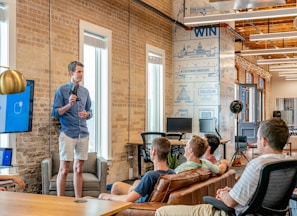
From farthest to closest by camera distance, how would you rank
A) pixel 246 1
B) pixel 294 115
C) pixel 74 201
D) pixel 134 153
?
pixel 294 115 → pixel 134 153 → pixel 246 1 → pixel 74 201

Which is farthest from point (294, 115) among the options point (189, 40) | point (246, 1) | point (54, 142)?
point (54, 142)

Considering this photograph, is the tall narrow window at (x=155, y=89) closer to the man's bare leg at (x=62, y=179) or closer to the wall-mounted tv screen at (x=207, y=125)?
the wall-mounted tv screen at (x=207, y=125)

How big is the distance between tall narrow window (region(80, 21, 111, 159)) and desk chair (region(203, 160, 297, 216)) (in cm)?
481

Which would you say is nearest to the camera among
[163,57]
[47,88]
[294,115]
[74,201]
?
[74,201]

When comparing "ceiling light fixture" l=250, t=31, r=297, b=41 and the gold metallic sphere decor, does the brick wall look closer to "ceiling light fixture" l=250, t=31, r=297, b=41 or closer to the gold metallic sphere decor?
"ceiling light fixture" l=250, t=31, r=297, b=41

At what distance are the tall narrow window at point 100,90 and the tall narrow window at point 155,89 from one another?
1935 mm

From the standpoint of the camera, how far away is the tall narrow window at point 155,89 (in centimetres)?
977

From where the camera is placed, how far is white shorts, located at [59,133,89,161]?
5.43 meters

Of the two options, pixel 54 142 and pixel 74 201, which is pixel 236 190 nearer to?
pixel 74 201

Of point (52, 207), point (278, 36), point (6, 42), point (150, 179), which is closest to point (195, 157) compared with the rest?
point (150, 179)

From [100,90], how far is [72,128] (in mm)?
2337

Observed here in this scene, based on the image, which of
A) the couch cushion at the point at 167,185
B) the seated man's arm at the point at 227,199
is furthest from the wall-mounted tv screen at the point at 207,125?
the seated man's arm at the point at 227,199

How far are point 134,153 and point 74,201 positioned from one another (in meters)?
6.05

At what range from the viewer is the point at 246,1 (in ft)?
22.6
